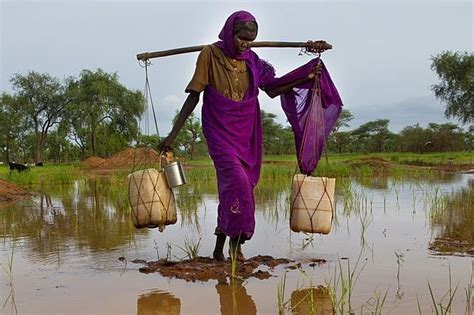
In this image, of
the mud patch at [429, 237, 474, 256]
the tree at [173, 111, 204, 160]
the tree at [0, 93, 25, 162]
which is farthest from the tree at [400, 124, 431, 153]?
the mud patch at [429, 237, 474, 256]

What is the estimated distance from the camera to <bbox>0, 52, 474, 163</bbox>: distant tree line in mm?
35438

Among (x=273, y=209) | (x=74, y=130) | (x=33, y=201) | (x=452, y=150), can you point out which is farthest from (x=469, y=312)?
(x=74, y=130)

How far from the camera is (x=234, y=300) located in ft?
11.5

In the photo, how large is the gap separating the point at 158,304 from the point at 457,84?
3538 cm

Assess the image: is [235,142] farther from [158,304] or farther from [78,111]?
[78,111]

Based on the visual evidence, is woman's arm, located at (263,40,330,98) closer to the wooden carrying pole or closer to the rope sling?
the wooden carrying pole

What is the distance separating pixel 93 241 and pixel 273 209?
Answer: 117 inches

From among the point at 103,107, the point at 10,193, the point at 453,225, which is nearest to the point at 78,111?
the point at 103,107

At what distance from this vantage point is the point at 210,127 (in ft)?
15.0

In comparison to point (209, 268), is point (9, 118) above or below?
above

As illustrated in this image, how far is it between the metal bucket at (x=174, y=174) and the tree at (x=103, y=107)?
3388 centimetres

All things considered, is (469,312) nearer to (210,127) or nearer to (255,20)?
(210,127)

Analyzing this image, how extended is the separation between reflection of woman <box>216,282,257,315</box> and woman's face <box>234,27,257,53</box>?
71.4 inches

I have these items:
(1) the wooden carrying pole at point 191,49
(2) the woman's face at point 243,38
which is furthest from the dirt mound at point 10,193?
(2) the woman's face at point 243,38
